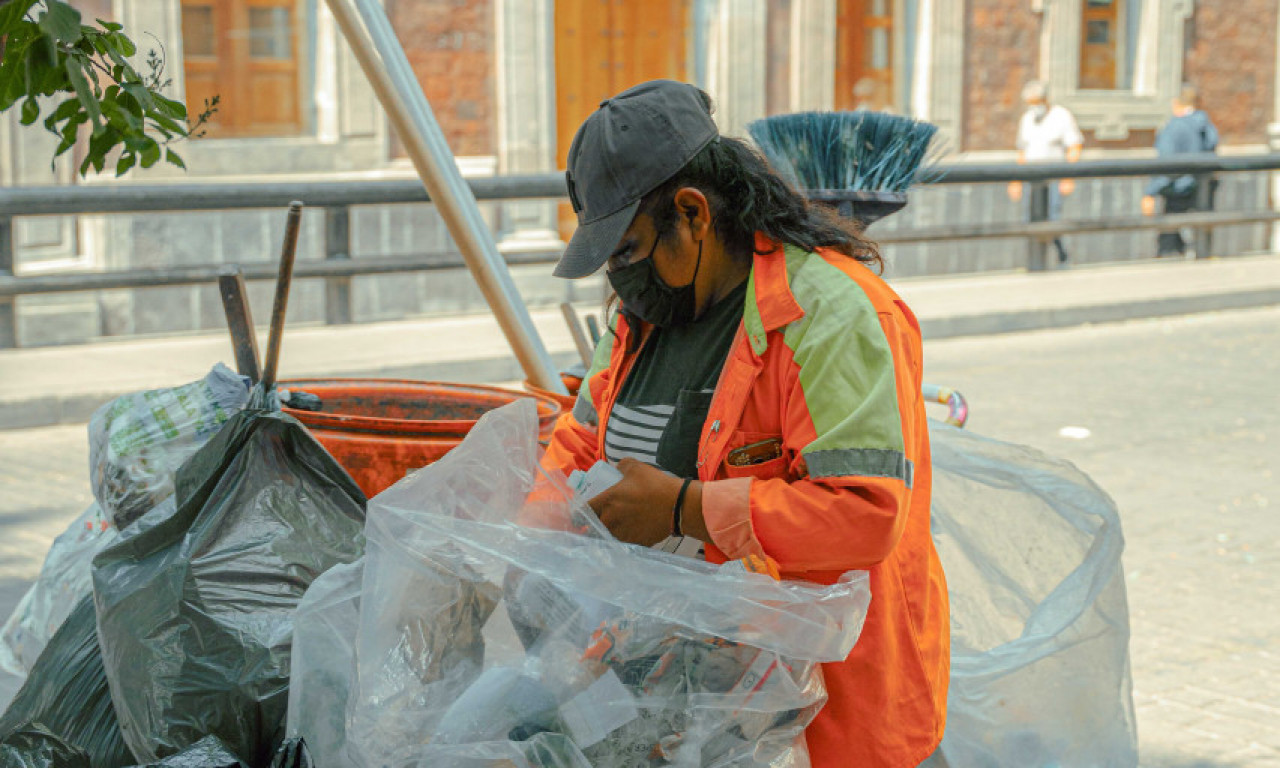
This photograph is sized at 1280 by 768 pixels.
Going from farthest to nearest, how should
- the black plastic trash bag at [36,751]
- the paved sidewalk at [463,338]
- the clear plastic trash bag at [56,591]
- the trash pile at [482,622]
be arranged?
the paved sidewalk at [463,338]
the clear plastic trash bag at [56,591]
the black plastic trash bag at [36,751]
the trash pile at [482,622]

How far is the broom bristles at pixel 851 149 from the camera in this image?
9.24 ft

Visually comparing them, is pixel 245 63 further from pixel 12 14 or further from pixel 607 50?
pixel 12 14

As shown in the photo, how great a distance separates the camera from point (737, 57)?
1422cm

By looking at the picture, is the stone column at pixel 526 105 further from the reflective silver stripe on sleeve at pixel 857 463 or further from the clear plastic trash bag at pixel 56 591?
the reflective silver stripe on sleeve at pixel 857 463

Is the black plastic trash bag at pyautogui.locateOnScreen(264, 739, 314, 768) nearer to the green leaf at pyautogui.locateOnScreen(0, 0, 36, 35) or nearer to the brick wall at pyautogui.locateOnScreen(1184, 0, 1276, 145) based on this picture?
the green leaf at pyautogui.locateOnScreen(0, 0, 36, 35)

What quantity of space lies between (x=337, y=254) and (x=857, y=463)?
8.01 metres

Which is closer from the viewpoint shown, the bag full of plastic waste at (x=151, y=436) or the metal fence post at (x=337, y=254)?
the bag full of plastic waste at (x=151, y=436)

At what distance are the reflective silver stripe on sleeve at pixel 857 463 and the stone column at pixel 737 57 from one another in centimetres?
1254

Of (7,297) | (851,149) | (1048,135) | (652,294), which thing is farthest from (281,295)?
(1048,135)

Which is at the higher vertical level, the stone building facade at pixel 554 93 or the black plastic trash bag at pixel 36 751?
the stone building facade at pixel 554 93

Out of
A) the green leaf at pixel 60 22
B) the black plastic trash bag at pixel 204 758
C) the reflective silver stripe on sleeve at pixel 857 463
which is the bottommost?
the black plastic trash bag at pixel 204 758

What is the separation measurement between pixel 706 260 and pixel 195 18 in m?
10.5

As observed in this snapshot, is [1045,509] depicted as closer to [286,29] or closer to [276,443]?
[276,443]

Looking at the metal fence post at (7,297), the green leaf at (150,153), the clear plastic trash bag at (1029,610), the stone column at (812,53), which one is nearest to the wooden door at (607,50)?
the stone column at (812,53)
